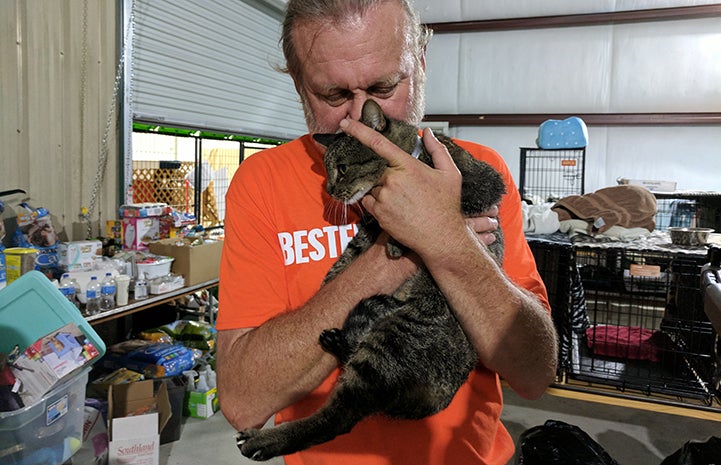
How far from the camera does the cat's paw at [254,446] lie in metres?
1.00

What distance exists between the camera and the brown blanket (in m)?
3.30

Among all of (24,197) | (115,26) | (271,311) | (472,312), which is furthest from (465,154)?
(115,26)

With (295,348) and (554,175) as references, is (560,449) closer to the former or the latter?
(295,348)

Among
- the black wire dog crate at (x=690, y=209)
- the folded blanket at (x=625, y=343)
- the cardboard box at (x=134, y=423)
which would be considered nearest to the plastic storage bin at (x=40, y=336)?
the cardboard box at (x=134, y=423)

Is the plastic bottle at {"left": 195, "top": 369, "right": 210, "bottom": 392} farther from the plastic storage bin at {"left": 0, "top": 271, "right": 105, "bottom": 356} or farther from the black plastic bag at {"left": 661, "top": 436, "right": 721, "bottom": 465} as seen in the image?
the black plastic bag at {"left": 661, "top": 436, "right": 721, "bottom": 465}

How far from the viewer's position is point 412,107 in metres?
1.23

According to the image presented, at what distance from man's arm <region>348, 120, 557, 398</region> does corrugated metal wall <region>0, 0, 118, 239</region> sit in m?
2.66

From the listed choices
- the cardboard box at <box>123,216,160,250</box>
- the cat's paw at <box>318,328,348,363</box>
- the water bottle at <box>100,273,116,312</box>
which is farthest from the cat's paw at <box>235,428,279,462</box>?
the cardboard box at <box>123,216,160,250</box>

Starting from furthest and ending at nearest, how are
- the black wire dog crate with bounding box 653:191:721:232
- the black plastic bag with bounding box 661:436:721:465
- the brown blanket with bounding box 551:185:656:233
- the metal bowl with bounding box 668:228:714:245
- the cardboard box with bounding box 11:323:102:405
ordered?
the black wire dog crate with bounding box 653:191:721:232
the brown blanket with bounding box 551:185:656:233
the metal bowl with bounding box 668:228:714:245
the cardboard box with bounding box 11:323:102:405
the black plastic bag with bounding box 661:436:721:465

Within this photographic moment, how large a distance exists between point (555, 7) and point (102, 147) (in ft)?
23.3

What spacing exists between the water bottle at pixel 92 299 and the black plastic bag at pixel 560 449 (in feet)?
7.12

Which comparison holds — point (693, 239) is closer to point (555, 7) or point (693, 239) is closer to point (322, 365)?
point (322, 365)

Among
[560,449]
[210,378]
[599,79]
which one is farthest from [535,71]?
[560,449]

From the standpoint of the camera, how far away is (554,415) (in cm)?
344
